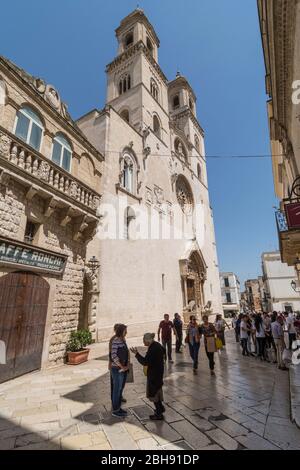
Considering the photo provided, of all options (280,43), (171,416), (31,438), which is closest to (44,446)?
(31,438)

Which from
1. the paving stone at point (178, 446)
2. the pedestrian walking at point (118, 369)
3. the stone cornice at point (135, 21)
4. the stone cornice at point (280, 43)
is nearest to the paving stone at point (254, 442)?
the paving stone at point (178, 446)

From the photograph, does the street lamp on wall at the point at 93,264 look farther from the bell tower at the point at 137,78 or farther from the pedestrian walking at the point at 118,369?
the bell tower at the point at 137,78

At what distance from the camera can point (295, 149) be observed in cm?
849

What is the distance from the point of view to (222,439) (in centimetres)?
324

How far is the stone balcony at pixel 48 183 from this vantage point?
6250 millimetres

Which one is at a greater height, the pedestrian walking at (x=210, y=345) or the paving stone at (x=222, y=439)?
the pedestrian walking at (x=210, y=345)

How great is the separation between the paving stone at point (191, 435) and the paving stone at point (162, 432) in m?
0.10

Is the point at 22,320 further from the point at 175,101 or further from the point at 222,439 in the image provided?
the point at 175,101

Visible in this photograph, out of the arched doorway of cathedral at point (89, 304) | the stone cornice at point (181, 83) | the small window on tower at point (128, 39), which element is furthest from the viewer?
the stone cornice at point (181, 83)

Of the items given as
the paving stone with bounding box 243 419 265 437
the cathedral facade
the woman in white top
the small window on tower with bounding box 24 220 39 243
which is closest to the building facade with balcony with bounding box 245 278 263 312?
the cathedral facade

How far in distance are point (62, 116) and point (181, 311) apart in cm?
1528

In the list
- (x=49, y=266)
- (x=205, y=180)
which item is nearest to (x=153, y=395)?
(x=49, y=266)

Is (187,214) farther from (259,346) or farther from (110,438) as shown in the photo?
(110,438)
